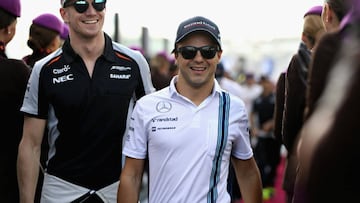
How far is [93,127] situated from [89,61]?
1.36 ft

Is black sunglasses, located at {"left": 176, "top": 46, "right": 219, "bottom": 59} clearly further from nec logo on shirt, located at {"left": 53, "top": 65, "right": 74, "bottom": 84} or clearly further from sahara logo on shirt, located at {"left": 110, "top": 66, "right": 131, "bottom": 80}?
nec logo on shirt, located at {"left": 53, "top": 65, "right": 74, "bottom": 84}

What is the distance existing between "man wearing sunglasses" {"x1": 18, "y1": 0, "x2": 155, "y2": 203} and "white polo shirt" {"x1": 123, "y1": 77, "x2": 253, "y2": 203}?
433 millimetres

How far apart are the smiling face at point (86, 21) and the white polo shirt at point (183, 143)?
0.70 meters

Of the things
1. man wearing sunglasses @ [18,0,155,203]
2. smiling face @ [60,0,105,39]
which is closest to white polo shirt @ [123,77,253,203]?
man wearing sunglasses @ [18,0,155,203]

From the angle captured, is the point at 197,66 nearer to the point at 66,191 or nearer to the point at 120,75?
the point at 120,75

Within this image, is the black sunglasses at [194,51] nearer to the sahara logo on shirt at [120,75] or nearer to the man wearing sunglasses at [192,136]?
the man wearing sunglasses at [192,136]

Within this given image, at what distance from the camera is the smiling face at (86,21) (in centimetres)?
468

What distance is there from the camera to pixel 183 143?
402 cm

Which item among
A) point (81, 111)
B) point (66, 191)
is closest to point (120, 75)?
point (81, 111)

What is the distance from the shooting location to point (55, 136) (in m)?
4.70

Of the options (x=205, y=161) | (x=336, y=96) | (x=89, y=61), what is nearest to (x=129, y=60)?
(x=89, y=61)

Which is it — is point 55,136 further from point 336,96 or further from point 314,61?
point 336,96

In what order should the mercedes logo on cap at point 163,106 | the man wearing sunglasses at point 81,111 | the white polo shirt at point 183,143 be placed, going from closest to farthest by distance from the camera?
the white polo shirt at point 183,143 → the mercedes logo on cap at point 163,106 → the man wearing sunglasses at point 81,111

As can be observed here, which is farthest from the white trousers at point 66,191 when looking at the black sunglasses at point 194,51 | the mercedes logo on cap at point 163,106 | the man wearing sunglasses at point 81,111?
the black sunglasses at point 194,51
